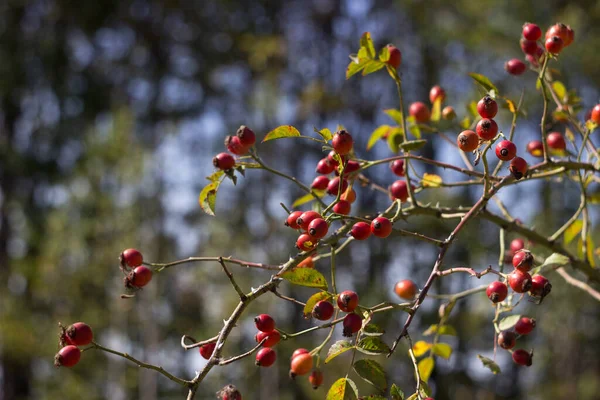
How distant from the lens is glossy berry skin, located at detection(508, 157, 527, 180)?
775 mm

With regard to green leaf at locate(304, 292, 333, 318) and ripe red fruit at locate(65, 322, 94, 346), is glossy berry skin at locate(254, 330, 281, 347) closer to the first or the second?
green leaf at locate(304, 292, 333, 318)

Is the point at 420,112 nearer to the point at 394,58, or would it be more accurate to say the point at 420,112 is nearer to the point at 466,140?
the point at 394,58

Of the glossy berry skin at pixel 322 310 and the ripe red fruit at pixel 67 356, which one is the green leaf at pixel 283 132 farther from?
the ripe red fruit at pixel 67 356

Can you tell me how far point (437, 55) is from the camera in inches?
396

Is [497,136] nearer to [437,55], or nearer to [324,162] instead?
[324,162]

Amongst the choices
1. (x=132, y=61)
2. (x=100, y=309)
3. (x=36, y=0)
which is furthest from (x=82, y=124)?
(x=100, y=309)

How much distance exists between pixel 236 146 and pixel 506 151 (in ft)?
1.26

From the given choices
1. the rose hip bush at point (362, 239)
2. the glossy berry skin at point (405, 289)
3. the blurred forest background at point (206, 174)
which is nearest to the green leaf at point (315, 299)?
the rose hip bush at point (362, 239)

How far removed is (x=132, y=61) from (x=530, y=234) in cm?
1151

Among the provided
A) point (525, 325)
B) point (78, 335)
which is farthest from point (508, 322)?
point (78, 335)

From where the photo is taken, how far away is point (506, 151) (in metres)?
0.78

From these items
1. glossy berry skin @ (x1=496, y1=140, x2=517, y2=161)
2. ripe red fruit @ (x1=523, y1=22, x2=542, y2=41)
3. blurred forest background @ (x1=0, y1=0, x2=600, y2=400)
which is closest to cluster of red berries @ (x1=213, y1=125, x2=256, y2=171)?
glossy berry skin @ (x1=496, y1=140, x2=517, y2=161)

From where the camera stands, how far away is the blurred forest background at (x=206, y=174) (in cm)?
754

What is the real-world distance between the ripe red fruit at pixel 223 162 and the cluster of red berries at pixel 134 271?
7.2 inches
